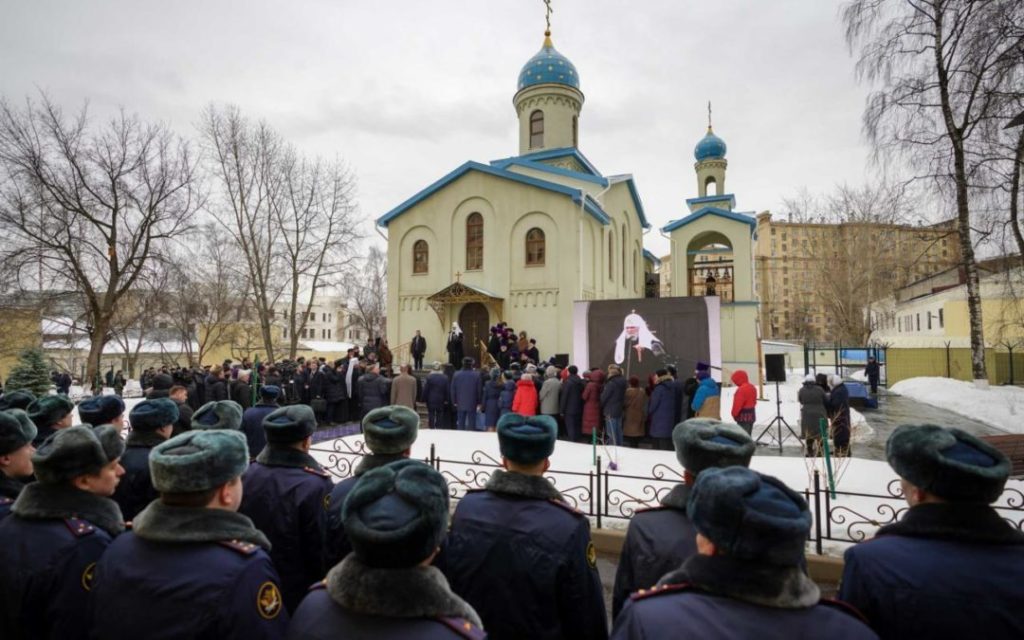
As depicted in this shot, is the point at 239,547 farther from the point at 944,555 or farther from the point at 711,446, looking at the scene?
the point at 944,555

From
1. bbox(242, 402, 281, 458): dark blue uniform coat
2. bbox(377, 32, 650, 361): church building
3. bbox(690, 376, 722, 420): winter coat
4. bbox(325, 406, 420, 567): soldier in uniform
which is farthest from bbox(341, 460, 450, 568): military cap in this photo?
bbox(377, 32, 650, 361): church building

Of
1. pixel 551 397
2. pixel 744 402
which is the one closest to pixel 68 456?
pixel 551 397

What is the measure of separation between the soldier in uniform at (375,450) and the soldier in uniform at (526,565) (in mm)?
924

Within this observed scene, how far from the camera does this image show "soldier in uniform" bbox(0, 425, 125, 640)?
7.73 ft

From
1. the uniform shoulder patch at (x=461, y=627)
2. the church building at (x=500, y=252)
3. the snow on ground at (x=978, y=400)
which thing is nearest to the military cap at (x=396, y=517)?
the uniform shoulder patch at (x=461, y=627)

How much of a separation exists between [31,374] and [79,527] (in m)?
17.7

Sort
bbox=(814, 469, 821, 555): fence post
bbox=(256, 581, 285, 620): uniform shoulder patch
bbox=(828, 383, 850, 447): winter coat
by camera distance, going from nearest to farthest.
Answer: bbox=(256, 581, 285, 620): uniform shoulder patch → bbox=(814, 469, 821, 555): fence post → bbox=(828, 383, 850, 447): winter coat

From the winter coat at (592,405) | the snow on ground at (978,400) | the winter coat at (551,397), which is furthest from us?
the snow on ground at (978,400)

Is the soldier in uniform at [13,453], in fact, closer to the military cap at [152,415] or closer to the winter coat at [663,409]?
the military cap at [152,415]

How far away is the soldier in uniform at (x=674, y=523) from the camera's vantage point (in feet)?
7.86

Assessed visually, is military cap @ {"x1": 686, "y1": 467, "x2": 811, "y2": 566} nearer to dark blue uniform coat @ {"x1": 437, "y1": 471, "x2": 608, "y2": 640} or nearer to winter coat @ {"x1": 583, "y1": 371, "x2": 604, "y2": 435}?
dark blue uniform coat @ {"x1": 437, "y1": 471, "x2": 608, "y2": 640}

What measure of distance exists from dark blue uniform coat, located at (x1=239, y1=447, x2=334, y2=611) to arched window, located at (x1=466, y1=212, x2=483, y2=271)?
19.3m

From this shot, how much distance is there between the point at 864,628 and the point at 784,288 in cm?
9341

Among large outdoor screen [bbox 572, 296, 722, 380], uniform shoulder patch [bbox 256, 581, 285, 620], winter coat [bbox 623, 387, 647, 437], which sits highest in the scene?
large outdoor screen [bbox 572, 296, 722, 380]
